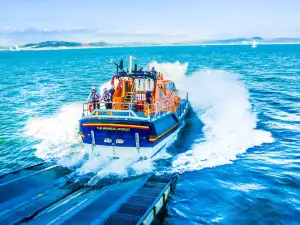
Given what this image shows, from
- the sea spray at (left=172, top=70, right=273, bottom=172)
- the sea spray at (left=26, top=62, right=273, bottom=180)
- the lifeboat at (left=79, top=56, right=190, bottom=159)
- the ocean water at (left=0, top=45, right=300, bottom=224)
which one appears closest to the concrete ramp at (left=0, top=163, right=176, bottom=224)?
the ocean water at (left=0, top=45, right=300, bottom=224)

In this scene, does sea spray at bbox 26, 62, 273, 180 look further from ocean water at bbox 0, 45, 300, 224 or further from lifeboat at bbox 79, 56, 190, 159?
lifeboat at bbox 79, 56, 190, 159

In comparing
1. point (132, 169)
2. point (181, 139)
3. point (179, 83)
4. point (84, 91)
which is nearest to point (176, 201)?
point (132, 169)

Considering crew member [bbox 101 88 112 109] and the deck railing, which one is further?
crew member [bbox 101 88 112 109]

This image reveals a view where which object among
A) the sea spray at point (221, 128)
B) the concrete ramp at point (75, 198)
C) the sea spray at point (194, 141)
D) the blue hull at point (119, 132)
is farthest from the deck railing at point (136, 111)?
the concrete ramp at point (75, 198)

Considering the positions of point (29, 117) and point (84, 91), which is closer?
point (29, 117)

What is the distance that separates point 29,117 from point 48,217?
18551mm

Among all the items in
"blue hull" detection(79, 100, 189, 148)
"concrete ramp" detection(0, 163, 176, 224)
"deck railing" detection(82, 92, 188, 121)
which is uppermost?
"deck railing" detection(82, 92, 188, 121)

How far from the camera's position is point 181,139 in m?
20.2

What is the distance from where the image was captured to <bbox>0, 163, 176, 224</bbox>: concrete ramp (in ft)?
33.3

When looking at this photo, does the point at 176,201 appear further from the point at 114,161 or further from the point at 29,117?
the point at 29,117

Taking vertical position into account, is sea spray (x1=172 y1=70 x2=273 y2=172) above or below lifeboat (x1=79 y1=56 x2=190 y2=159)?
below

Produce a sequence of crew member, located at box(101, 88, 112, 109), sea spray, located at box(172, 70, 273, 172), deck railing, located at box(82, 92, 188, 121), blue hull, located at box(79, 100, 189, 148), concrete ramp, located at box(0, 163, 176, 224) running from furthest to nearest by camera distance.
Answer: crew member, located at box(101, 88, 112, 109) < sea spray, located at box(172, 70, 273, 172) < deck railing, located at box(82, 92, 188, 121) < blue hull, located at box(79, 100, 189, 148) < concrete ramp, located at box(0, 163, 176, 224)

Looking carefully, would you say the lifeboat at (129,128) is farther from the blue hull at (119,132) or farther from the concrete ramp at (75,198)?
the concrete ramp at (75,198)

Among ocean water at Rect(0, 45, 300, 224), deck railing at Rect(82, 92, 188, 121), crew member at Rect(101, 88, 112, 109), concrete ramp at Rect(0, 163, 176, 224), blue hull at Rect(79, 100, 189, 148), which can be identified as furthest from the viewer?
crew member at Rect(101, 88, 112, 109)
